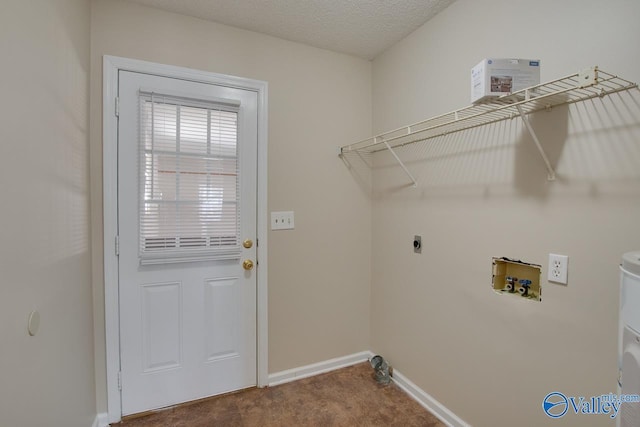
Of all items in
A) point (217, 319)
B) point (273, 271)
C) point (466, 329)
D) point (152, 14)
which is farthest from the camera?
point (273, 271)

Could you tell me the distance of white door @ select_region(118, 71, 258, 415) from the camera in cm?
176

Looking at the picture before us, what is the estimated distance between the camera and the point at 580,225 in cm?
117

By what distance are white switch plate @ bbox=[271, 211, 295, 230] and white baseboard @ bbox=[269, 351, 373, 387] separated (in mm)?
1062

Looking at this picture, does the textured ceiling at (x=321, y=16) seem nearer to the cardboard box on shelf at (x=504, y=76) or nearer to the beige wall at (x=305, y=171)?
the beige wall at (x=305, y=171)

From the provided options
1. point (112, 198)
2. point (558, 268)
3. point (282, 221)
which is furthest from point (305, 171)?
point (558, 268)

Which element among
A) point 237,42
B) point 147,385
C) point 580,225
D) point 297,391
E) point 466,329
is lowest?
point 297,391

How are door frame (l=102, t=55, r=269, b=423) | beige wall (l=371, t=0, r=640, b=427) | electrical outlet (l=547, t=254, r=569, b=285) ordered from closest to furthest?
beige wall (l=371, t=0, r=640, b=427)
electrical outlet (l=547, t=254, r=569, b=285)
door frame (l=102, t=55, r=269, b=423)

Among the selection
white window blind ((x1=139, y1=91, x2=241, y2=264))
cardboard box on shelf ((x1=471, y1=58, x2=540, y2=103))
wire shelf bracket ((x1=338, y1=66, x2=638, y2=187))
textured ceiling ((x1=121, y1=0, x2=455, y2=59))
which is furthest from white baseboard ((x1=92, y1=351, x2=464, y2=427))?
textured ceiling ((x1=121, y1=0, x2=455, y2=59))

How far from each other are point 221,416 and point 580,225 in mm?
2119

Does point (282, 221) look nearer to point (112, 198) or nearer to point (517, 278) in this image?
point (112, 198)

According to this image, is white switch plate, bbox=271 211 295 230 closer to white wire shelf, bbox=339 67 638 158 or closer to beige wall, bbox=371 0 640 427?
beige wall, bbox=371 0 640 427

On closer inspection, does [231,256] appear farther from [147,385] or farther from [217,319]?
[147,385]

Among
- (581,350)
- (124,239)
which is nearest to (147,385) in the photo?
(124,239)

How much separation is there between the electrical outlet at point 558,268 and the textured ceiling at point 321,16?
1517 mm
